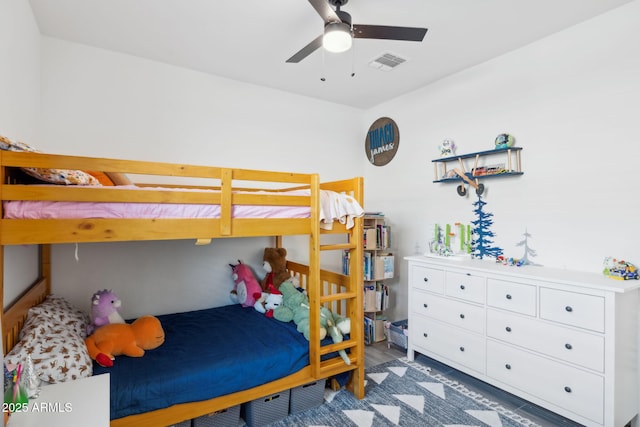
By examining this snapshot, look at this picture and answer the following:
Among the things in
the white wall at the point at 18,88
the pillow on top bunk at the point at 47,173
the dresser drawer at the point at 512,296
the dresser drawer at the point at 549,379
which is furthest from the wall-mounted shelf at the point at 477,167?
the white wall at the point at 18,88

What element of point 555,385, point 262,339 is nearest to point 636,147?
point 555,385

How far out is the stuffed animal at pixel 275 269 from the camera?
10.4ft

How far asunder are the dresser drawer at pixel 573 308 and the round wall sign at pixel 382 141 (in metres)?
2.27

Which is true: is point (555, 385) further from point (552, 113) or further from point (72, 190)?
point (72, 190)

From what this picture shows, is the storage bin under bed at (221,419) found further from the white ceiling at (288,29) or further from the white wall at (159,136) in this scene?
the white ceiling at (288,29)

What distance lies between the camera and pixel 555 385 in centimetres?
206

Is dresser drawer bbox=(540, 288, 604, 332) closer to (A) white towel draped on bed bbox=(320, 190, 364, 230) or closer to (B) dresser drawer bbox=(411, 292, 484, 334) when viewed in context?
(B) dresser drawer bbox=(411, 292, 484, 334)

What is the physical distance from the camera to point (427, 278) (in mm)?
2908

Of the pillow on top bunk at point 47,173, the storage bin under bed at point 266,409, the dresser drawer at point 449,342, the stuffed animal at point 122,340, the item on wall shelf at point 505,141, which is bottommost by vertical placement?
the storage bin under bed at point 266,409

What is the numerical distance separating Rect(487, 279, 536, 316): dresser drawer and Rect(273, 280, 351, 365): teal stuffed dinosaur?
3.58ft

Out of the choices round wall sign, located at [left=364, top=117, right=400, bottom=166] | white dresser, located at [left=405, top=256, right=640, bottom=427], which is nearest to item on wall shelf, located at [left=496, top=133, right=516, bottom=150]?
white dresser, located at [left=405, top=256, right=640, bottom=427]

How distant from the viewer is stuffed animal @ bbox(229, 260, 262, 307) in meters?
3.09

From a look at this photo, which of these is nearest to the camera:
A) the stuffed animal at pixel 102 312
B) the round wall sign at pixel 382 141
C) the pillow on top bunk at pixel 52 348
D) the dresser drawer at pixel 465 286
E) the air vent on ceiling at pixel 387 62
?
the pillow on top bunk at pixel 52 348

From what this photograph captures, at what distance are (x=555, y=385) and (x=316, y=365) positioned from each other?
5.03 ft
